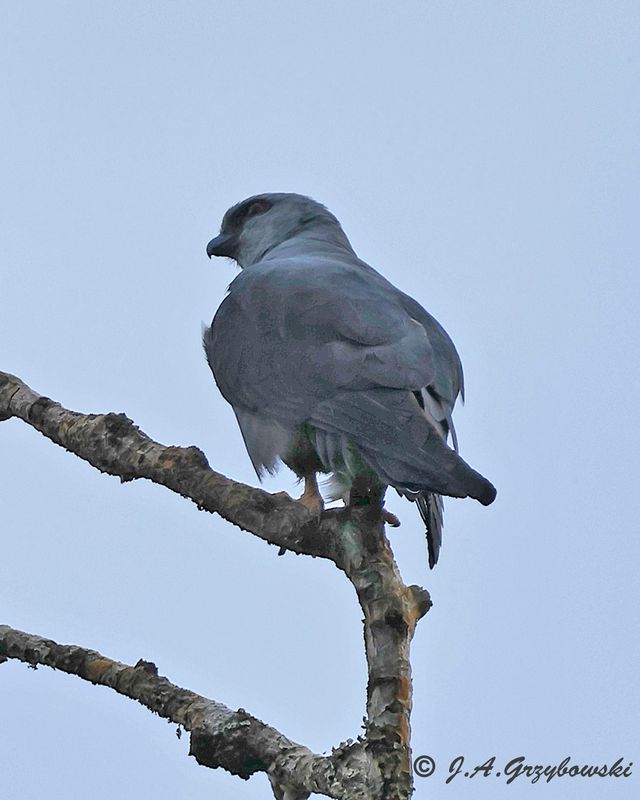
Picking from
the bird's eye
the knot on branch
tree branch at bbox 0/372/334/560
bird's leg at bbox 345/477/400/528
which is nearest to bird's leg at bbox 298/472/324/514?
bird's leg at bbox 345/477/400/528

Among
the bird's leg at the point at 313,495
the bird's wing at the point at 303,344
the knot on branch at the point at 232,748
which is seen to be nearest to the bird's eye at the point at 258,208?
the bird's wing at the point at 303,344

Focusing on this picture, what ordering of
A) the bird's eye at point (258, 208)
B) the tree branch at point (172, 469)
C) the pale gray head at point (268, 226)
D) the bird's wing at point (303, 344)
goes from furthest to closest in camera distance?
the bird's eye at point (258, 208) → the pale gray head at point (268, 226) → the bird's wing at point (303, 344) → the tree branch at point (172, 469)

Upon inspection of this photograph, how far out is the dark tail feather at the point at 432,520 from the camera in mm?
3848

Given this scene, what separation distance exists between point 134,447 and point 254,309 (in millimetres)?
1181

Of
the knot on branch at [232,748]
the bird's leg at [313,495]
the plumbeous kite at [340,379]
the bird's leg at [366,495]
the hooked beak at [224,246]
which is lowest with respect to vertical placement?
the knot on branch at [232,748]

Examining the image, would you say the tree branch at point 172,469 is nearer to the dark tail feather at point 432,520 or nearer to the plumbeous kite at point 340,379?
the plumbeous kite at point 340,379

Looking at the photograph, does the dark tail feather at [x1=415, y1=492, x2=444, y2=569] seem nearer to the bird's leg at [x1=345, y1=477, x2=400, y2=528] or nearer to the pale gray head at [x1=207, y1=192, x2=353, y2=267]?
the bird's leg at [x1=345, y1=477, x2=400, y2=528]

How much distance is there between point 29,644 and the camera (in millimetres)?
3008

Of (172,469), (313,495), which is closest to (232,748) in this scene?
(172,469)

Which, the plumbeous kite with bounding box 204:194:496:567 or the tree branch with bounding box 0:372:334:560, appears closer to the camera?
the tree branch with bounding box 0:372:334:560

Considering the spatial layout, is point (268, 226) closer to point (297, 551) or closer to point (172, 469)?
point (172, 469)

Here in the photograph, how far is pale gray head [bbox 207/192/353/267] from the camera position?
18.4 feet

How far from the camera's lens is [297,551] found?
2961mm

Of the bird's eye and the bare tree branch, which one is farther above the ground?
the bird's eye
